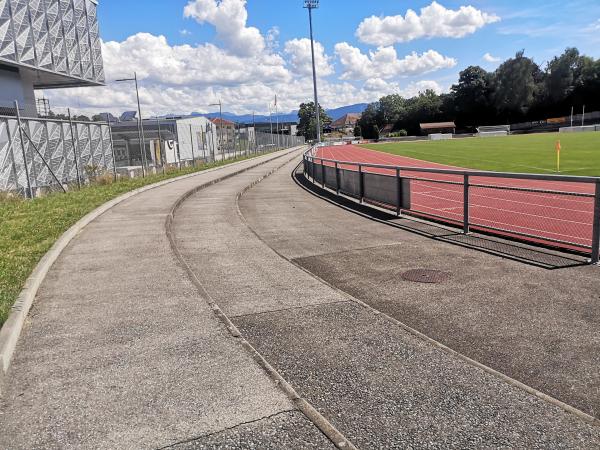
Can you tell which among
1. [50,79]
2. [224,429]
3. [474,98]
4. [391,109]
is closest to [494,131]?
[474,98]

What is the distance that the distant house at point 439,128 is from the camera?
12579cm

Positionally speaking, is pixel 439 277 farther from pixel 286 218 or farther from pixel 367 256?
pixel 286 218

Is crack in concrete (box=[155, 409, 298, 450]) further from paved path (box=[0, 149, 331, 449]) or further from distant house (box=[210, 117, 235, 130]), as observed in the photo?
distant house (box=[210, 117, 235, 130])

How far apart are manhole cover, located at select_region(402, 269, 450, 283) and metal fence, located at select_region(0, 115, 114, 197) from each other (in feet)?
43.7

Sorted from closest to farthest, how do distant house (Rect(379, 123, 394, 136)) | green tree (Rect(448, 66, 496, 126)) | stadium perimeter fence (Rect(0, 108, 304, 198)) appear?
stadium perimeter fence (Rect(0, 108, 304, 198)) → green tree (Rect(448, 66, 496, 126)) → distant house (Rect(379, 123, 394, 136))

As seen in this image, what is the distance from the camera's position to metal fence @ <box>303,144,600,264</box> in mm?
8172

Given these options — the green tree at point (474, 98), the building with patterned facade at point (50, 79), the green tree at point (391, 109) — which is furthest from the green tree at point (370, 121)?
the building with patterned facade at point (50, 79)

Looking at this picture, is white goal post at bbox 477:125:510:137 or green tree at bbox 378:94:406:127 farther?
green tree at bbox 378:94:406:127

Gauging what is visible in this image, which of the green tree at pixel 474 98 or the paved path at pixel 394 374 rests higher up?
the green tree at pixel 474 98

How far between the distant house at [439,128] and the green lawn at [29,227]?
118036 mm

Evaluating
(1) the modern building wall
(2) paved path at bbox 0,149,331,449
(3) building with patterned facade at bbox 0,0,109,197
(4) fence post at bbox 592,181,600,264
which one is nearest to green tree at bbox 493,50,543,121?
(1) the modern building wall

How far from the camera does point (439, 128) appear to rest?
127 meters

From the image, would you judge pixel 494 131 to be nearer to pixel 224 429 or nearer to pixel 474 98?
pixel 474 98

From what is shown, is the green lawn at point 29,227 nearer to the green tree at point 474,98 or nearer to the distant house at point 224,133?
the distant house at point 224,133
